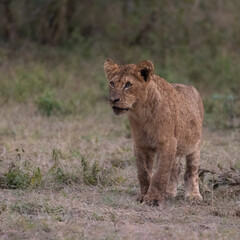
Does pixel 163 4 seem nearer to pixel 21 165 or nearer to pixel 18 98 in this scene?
pixel 18 98

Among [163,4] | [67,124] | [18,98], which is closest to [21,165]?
[67,124]

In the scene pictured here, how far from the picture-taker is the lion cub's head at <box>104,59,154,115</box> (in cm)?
657

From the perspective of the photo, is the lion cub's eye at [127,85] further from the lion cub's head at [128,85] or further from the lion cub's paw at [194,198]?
the lion cub's paw at [194,198]

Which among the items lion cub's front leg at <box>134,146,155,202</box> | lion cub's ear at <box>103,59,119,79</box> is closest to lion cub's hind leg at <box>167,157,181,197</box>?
lion cub's front leg at <box>134,146,155,202</box>

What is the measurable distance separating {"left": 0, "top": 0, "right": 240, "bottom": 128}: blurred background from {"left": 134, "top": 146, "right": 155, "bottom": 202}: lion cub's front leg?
7646 mm

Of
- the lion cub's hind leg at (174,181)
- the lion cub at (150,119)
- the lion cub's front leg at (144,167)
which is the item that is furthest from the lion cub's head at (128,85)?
the lion cub's hind leg at (174,181)

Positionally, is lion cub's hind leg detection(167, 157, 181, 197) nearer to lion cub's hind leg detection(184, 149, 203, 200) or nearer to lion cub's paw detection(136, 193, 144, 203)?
lion cub's hind leg detection(184, 149, 203, 200)

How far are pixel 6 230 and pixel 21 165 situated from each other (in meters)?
2.39

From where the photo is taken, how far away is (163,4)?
1673 centimetres

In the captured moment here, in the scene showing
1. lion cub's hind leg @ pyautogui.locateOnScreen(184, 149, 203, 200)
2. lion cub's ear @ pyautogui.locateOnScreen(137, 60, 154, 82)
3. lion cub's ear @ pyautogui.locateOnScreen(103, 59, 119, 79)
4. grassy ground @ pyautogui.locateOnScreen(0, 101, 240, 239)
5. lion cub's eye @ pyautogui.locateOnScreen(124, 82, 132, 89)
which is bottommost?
grassy ground @ pyautogui.locateOnScreen(0, 101, 240, 239)

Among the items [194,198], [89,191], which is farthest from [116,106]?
[194,198]

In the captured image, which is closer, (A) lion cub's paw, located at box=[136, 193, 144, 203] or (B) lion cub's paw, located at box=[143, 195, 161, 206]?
(B) lion cub's paw, located at box=[143, 195, 161, 206]

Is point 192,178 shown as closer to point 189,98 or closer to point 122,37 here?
point 189,98

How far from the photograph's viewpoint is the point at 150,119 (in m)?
6.82
